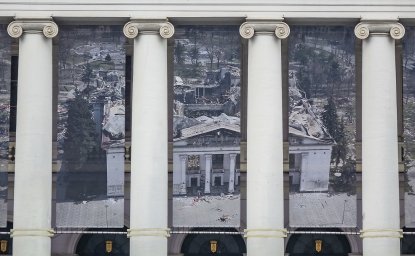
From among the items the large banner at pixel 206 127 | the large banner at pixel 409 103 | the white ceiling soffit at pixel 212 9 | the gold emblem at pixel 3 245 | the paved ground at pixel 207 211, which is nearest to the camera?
the white ceiling soffit at pixel 212 9

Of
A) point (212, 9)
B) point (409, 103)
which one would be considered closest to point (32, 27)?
point (212, 9)

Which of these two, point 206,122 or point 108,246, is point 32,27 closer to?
point 206,122

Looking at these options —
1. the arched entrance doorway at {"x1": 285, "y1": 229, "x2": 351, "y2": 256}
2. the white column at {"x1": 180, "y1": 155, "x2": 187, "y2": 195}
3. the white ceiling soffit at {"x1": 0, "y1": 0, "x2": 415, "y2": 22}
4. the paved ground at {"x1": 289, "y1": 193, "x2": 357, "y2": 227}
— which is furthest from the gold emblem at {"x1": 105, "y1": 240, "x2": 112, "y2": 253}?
the white ceiling soffit at {"x1": 0, "y1": 0, "x2": 415, "y2": 22}

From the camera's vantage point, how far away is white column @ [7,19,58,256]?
72.6 m

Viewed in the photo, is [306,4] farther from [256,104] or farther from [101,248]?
[101,248]

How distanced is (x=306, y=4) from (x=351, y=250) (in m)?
9.96

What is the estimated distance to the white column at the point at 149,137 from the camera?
72.7m

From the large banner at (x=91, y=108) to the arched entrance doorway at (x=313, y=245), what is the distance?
24.2 feet

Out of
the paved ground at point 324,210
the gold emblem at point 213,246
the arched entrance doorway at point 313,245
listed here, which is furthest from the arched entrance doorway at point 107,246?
the paved ground at point 324,210

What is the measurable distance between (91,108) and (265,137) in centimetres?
682

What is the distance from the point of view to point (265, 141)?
73125 millimetres

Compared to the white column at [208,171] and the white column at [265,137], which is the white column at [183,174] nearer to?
the white column at [208,171]

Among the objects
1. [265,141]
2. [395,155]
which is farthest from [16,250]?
[395,155]

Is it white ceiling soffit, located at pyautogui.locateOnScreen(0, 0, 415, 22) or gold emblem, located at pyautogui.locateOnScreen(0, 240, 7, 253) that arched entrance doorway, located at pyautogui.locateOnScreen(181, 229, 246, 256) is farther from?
white ceiling soffit, located at pyautogui.locateOnScreen(0, 0, 415, 22)
